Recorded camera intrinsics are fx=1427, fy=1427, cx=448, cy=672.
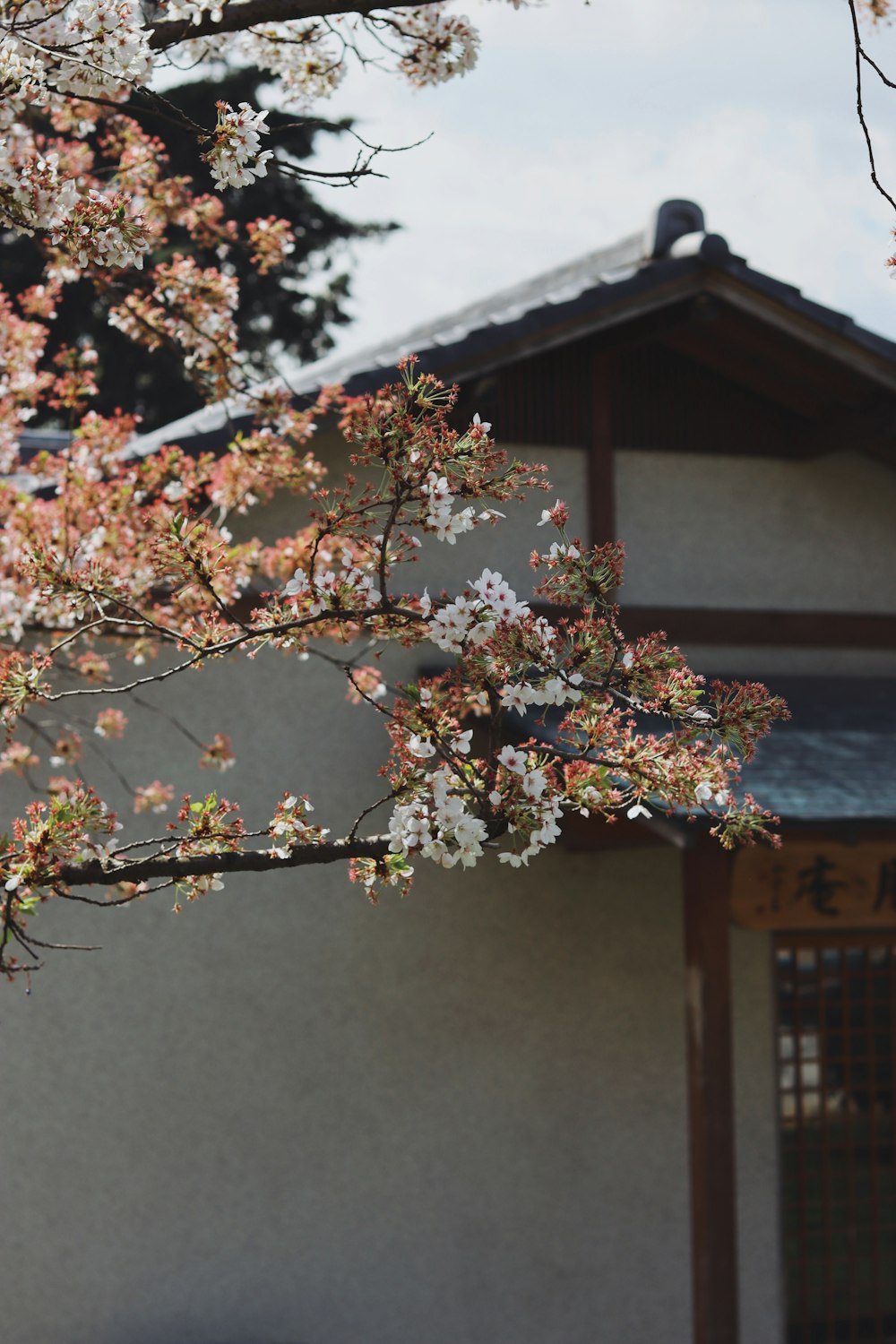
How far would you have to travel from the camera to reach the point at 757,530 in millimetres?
7746

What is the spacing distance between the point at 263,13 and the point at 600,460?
158 inches

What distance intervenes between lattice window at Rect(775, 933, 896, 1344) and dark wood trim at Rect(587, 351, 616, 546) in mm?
2343

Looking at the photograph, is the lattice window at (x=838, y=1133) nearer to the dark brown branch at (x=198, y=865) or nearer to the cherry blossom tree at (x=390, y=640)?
the cherry blossom tree at (x=390, y=640)

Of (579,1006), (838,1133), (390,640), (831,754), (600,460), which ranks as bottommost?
(838,1133)

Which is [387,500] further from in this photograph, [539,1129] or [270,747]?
[539,1129]

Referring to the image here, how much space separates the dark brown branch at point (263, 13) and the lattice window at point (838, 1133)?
207 inches

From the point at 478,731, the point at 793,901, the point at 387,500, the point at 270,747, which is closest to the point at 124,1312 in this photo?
the point at 270,747

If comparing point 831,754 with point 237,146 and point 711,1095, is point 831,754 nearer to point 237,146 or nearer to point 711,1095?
point 711,1095

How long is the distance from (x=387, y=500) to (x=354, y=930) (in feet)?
13.4

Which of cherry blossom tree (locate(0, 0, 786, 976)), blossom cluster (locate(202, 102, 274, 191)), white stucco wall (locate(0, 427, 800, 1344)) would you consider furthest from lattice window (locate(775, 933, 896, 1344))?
blossom cluster (locate(202, 102, 274, 191))

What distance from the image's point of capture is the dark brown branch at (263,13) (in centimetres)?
353

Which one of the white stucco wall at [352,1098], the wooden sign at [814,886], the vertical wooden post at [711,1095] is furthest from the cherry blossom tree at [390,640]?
the white stucco wall at [352,1098]

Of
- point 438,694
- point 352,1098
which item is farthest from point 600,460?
point 438,694

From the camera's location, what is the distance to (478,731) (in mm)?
6559
